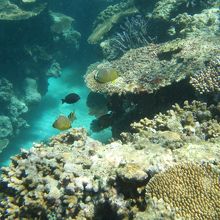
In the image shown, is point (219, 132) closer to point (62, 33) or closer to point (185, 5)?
point (185, 5)

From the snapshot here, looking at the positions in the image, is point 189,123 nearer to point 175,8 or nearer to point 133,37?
point 133,37

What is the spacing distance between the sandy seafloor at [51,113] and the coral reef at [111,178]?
6.53 metres

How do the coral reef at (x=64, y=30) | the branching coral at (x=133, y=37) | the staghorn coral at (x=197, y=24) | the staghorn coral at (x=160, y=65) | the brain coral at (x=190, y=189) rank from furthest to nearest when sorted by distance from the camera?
the coral reef at (x=64, y=30)
the branching coral at (x=133, y=37)
the staghorn coral at (x=197, y=24)
the staghorn coral at (x=160, y=65)
the brain coral at (x=190, y=189)

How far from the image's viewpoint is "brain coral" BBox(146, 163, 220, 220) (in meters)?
2.89

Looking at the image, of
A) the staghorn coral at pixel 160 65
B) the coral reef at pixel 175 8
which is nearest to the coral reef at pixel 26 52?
the coral reef at pixel 175 8

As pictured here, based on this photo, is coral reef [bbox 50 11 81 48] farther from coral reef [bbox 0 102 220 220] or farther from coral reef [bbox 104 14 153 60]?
coral reef [bbox 0 102 220 220]

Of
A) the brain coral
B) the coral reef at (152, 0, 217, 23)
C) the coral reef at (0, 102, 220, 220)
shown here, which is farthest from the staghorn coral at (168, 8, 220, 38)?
the brain coral

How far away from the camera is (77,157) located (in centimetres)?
427

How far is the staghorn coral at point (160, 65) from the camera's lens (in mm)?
5844

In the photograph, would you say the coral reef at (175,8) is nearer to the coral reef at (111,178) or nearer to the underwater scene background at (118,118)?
the underwater scene background at (118,118)

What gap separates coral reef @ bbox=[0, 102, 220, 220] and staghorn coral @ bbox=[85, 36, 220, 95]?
1396 mm

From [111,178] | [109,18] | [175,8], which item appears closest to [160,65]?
[175,8]

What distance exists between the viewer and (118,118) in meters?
6.78

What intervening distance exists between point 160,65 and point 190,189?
396cm
